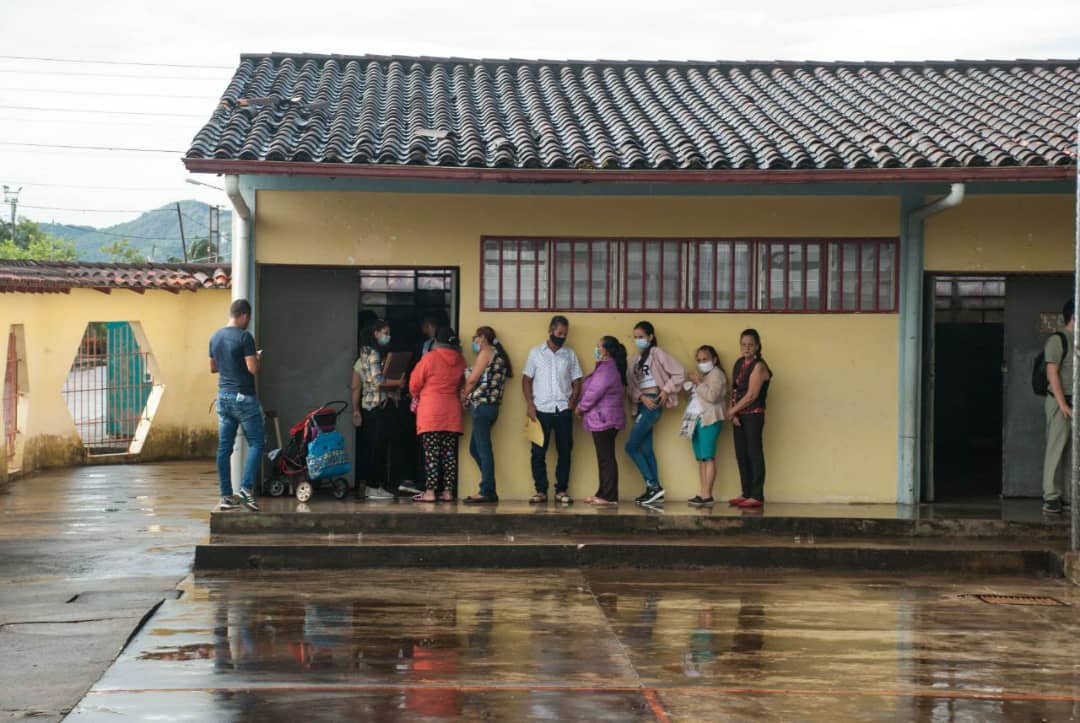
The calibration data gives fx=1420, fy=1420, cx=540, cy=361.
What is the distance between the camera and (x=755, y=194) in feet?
41.7

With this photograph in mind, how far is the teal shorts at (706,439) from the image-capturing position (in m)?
12.3

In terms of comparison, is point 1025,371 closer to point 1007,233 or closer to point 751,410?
point 1007,233

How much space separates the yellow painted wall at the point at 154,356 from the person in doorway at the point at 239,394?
6.47 m

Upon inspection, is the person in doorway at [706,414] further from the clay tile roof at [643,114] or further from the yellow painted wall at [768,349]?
the clay tile roof at [643,114]

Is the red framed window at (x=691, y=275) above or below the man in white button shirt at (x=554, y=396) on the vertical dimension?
above

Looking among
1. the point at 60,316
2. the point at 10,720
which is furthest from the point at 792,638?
the point at 60,316

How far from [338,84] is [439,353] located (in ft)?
14.3

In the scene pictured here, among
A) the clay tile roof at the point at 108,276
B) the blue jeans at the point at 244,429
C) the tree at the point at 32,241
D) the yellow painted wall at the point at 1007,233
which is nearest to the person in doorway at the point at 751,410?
the yellow painted wall at the point at 1007,233

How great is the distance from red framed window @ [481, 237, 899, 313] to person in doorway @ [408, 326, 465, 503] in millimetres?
695

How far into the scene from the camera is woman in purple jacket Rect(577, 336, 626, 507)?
12203 mm

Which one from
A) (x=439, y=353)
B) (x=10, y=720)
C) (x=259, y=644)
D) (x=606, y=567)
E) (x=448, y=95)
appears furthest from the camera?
(x=448, y=95)

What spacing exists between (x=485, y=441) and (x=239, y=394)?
217cm

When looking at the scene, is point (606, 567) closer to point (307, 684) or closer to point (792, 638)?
point (792, 638)

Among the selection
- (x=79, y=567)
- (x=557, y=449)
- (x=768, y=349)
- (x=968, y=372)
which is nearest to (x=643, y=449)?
(x=557, y=449)
